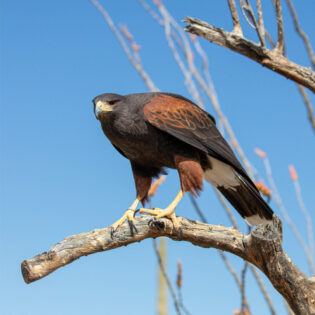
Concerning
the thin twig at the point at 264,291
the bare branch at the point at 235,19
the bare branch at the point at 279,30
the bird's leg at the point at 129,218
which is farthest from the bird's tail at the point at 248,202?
the bare branch at the point at 235,19

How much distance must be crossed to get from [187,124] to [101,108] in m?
1.03

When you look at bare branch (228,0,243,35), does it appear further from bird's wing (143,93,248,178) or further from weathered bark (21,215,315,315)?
weathered bark (21,215,315,315)

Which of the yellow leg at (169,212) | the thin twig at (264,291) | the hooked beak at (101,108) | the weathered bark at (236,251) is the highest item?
the hooked beak at (101,108)

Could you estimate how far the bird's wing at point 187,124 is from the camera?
4.86 meters

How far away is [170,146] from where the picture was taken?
4.91 metres

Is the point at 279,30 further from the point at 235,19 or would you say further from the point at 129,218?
the point at 129,218

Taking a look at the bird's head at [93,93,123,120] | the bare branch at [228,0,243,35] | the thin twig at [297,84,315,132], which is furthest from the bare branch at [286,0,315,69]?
the bird's head at [93,93,123,120]

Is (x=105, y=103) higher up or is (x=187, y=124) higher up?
(x=105, y=103)

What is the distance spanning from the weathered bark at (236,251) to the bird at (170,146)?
28cm

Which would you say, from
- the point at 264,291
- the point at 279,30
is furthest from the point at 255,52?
the point at 264,291

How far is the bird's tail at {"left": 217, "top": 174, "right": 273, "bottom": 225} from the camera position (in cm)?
521

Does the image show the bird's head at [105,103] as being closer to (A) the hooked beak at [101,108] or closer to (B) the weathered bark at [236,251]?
(A) the hooked beak at [101,108]

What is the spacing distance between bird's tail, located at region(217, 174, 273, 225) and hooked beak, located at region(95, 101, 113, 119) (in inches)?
70.9

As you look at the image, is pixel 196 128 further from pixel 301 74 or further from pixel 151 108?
pixel 301 74
